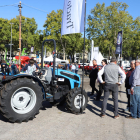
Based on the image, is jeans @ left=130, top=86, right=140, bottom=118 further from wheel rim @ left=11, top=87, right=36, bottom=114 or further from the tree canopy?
the tree canopy

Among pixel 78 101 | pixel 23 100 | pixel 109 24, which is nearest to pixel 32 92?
pixel 23 100

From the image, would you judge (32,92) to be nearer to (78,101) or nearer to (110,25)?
(78,101)

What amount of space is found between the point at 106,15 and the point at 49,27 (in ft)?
44.7

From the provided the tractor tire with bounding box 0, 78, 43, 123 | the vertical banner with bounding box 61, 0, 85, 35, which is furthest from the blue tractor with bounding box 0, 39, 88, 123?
the vertical banner with bounding box 61, 0, 85, 35

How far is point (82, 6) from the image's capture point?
225 inches

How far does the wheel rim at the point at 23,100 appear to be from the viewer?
488 centimetres

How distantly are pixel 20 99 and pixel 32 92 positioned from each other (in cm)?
34

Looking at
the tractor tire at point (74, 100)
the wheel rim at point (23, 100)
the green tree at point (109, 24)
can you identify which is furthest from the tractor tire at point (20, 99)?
the green tree at point (109, 24)

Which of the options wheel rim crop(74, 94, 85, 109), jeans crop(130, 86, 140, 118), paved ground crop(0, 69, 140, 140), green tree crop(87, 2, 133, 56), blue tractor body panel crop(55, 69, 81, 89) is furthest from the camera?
green tree crop(87, 2, 133, 56)

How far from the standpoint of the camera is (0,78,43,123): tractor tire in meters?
4.55

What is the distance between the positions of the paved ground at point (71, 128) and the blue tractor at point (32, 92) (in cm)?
29

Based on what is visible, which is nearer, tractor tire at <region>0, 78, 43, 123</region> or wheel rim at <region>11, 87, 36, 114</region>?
tractor tire at <region>0, 78, 43, 123</region>

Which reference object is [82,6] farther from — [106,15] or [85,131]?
[106,15]

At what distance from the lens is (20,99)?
499 centimetres
